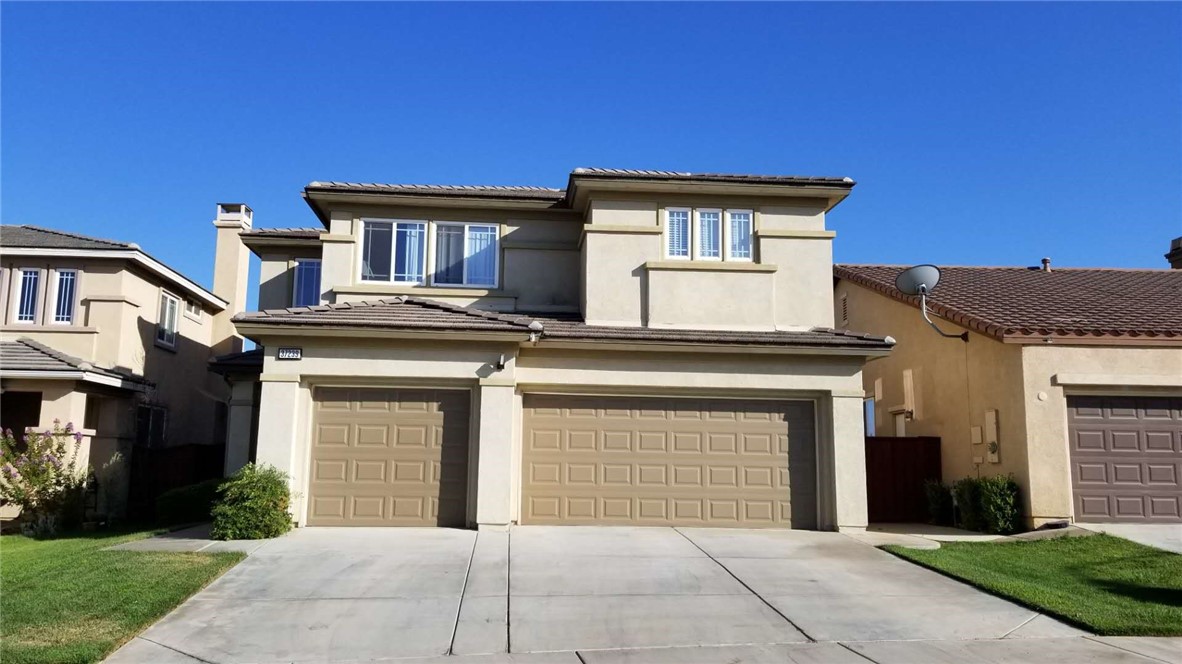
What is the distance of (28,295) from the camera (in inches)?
676

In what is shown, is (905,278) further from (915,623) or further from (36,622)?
(36,622)

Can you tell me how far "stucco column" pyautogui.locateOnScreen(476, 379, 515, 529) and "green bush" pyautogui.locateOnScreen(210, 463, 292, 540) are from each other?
2.84m

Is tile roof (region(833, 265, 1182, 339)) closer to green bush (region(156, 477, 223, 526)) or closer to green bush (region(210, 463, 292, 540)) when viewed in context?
green bush (region(210, 463, 292, 540))

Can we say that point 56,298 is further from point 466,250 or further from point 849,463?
point 849,463

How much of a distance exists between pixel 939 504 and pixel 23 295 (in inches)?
718

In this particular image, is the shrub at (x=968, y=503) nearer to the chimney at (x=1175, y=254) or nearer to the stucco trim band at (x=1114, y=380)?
the stucco trim band at (x=1114, y=380)

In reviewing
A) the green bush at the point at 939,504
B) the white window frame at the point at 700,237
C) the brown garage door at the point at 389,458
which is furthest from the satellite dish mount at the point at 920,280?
the brown garage door at the point at 389,458

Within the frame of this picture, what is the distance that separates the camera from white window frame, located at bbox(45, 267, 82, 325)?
670 inches

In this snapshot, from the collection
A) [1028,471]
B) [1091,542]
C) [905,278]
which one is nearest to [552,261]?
[905,278]

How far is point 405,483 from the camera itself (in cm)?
1326

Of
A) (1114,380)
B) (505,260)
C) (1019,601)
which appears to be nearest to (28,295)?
(505,260)

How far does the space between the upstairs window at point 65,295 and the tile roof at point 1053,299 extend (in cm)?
1677

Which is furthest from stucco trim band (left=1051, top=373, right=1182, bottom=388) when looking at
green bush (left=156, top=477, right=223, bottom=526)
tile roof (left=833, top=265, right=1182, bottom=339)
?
green bush (left=156, top=477, right=223, bottom=526)

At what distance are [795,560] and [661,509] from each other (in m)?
3.24
